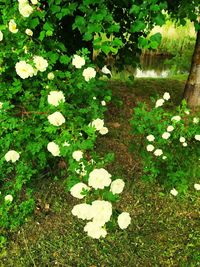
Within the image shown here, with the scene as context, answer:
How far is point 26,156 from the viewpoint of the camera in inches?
118

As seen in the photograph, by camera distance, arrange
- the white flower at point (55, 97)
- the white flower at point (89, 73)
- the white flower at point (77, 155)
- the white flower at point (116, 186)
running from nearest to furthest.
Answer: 1. the white flower at point (116, 186)
2. the white flower at point (77, 155)
3. the white flower at point (55, 97)
4. the white flower at point (89, 73)

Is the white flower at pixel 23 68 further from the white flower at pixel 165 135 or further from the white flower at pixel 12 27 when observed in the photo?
the white flower at pixel 165 135

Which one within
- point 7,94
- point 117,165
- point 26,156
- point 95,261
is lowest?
point 95,261

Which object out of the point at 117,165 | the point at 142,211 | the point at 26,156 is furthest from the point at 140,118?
the point at 26,156

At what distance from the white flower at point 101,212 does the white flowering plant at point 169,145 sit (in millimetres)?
1308

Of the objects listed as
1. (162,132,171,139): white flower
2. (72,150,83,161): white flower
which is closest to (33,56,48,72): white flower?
(72,150,83,161): white flower

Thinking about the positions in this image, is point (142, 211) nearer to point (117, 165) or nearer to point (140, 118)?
point (117, 165)

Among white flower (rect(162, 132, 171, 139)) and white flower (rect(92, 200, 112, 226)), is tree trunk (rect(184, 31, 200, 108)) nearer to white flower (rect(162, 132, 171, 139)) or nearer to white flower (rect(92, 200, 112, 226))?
white flower (rect(162, 132, 171, 139))

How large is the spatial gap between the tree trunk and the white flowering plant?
722 mm

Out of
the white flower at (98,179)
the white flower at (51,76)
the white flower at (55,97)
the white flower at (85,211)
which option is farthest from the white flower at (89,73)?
the white flower at (85,211)

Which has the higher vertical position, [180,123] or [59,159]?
[180,123]

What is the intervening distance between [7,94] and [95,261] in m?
1.53

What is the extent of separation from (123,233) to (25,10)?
2.02m

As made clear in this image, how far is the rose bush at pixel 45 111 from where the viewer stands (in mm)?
2232
